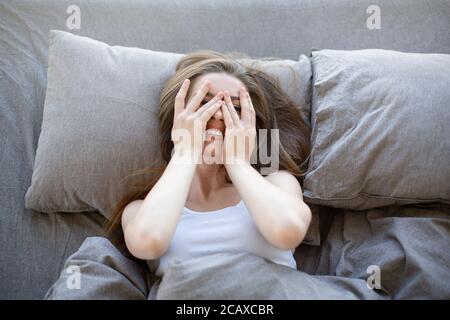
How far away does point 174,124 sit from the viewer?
3.77ft

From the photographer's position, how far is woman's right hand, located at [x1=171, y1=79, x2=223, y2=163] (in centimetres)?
111

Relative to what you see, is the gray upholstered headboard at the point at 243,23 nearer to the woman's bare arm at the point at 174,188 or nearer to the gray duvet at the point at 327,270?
the woman's bare arm at the point at 174,188

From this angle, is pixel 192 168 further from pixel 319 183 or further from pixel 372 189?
pixel 372 189

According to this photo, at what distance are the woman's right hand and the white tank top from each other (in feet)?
0.53

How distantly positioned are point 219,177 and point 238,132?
17cm

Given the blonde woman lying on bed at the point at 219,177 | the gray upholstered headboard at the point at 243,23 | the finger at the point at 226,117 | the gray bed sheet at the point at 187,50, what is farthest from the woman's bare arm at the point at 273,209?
the gray upholstered headboard at the point at 243,23

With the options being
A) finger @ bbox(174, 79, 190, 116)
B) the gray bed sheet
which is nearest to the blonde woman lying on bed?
finger @ bbox(174, 79, 190, 116)

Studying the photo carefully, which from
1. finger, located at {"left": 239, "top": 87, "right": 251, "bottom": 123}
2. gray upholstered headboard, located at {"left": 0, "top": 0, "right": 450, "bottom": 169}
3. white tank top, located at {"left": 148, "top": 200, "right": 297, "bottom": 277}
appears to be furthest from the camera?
gray upholstered headboard, located at {"left": 0, "top": 0, "right": 450, "bottom": 169}

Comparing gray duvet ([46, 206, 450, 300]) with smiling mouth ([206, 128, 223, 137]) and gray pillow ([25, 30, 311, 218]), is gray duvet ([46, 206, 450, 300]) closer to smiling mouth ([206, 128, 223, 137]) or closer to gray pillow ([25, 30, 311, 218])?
gray pillow ([25, 30, 311, 218])

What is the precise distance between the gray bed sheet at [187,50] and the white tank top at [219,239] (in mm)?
212

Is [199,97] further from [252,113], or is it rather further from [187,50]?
[187,50]

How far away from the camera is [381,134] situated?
3.82ft
